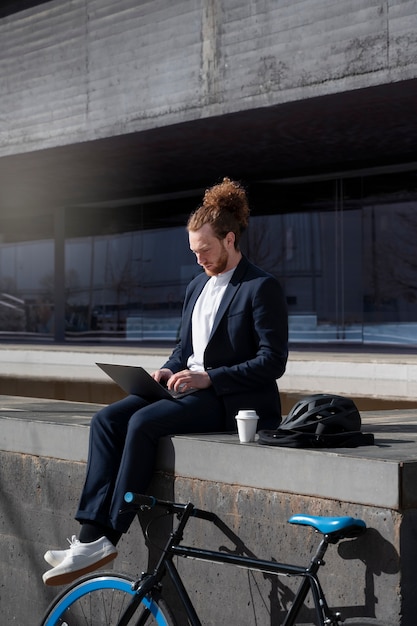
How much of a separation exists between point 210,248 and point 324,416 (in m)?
1.02

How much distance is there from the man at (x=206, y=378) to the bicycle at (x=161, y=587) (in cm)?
19

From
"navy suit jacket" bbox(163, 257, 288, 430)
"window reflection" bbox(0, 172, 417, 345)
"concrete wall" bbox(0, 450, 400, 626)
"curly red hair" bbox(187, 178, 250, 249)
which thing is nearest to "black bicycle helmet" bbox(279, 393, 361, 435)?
"concrete wall" bbox(0, 450, 400, 626)

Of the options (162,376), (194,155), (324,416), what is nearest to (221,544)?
(324,416)

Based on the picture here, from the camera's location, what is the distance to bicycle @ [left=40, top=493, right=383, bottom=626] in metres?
3.26

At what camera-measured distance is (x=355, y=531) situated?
3.44 m

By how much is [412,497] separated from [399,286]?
1926 cm

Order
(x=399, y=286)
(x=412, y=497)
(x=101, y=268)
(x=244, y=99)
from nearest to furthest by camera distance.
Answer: (x=412, y=497) < (x=244, y=99) < (x=399, y=286) < (x=101, y=268)

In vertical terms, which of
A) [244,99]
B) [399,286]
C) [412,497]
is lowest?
Answer: [412,497]

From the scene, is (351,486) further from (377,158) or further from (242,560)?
(377,158)

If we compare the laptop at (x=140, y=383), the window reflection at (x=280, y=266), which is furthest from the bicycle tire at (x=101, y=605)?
the window reflection at (x=280, y=266)

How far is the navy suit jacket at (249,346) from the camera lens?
4.46 m

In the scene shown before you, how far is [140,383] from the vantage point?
4457 millimetres

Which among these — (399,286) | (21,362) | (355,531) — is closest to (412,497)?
(355,531)

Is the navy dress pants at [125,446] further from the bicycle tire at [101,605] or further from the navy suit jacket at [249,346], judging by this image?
the bicycle tire at [101,605]
